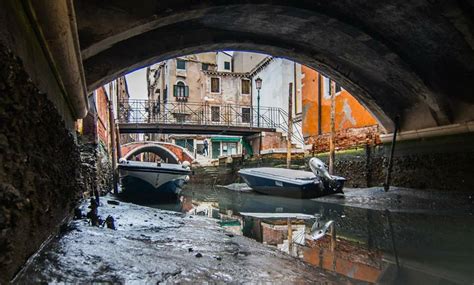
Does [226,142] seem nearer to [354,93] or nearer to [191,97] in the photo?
[191,97]

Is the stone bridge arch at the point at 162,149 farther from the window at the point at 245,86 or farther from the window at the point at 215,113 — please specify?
the window at the point at 245,86

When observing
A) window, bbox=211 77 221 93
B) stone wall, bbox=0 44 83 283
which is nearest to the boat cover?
stone wall, bbox=0 44 83 283

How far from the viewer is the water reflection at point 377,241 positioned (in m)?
3.03

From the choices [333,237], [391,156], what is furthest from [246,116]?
[333,237]

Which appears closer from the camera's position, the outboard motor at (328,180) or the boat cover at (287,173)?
the outboard motor at (328,180)

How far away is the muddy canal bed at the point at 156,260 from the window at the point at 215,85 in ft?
90.5

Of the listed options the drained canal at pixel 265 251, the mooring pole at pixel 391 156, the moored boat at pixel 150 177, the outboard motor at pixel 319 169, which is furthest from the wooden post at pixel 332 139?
the drained canal at pixel 265 251

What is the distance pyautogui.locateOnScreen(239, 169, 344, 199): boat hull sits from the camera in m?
9.24

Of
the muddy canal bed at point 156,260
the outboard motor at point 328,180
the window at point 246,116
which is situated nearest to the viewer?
the muddy canal bed at point 156,260

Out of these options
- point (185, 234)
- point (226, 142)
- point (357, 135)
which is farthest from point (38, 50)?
point (226, 142)

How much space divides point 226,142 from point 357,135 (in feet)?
65.5

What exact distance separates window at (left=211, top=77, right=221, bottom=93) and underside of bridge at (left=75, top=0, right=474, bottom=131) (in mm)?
23834

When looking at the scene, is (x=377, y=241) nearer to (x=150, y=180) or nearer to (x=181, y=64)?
(x=150, y=180)

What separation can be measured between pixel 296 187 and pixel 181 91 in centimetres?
2395
